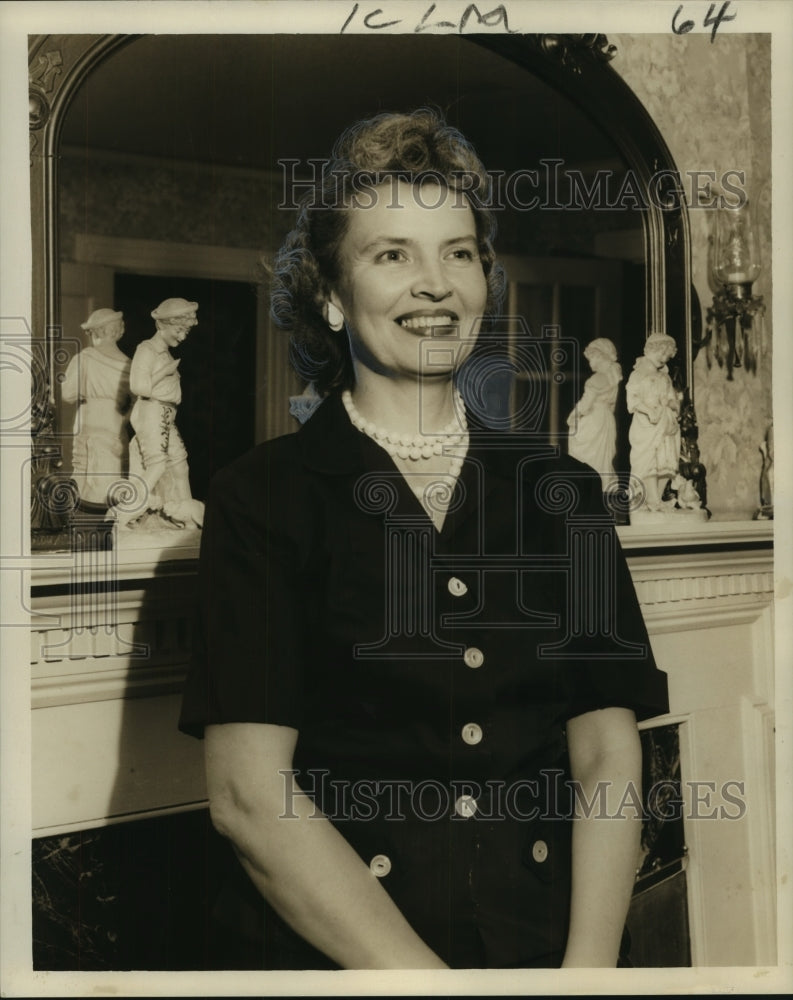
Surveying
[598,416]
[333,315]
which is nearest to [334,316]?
[333,315]

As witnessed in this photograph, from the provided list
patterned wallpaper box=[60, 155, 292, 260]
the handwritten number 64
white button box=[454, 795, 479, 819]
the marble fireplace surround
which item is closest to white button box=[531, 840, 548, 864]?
white button box=[454, 795, 479, 819]

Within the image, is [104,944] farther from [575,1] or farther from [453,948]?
[575,1]

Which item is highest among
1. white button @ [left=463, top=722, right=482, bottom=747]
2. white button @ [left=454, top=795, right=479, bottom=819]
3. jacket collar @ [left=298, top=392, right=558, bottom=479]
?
jacket collar @ [left=298, top=392, right=558, bottom=479]

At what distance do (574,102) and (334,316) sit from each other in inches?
23.8

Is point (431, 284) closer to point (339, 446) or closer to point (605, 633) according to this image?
point (339, 446)

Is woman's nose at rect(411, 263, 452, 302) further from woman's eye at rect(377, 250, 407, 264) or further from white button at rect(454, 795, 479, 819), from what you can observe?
white button at rect(454, 795, 479, 819)

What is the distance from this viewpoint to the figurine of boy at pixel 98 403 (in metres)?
1.98

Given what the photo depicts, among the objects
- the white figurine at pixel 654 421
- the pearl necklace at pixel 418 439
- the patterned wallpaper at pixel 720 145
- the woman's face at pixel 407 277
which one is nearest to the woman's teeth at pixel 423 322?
the woman's face at pixel 407 277

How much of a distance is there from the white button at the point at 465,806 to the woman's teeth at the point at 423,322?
0.75 meters

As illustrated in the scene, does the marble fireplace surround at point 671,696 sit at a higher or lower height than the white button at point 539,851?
higher

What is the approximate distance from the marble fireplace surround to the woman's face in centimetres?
47

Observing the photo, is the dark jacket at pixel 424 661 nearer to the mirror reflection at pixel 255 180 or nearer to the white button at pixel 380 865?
the white button at pixel 380 865

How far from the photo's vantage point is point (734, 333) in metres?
2.20

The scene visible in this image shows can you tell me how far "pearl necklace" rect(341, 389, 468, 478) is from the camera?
77.1 inches
